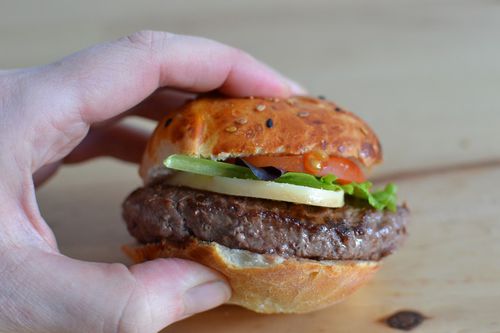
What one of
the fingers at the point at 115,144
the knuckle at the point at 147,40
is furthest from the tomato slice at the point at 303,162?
the fingers at the point at 115,144

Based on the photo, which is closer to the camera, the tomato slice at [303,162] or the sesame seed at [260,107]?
the tomato slice at [303,162]

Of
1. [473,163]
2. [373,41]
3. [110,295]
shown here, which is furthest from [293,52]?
[110,295]

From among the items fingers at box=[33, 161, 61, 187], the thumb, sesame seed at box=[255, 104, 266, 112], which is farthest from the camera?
fingers at box=[33, 161, 61, 187]

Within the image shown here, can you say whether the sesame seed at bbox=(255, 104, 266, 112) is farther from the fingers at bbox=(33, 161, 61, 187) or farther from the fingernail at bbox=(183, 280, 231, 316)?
the fingers at bbox=(33, 161, 61, 187)

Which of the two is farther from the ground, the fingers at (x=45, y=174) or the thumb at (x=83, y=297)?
the thumb at (x=83, y=297)

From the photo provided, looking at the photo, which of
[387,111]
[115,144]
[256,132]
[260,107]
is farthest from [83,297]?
[387,111]

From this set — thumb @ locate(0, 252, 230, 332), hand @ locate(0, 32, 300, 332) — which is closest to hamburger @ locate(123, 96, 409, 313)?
hand @ locate(0, 32, 300, 332)

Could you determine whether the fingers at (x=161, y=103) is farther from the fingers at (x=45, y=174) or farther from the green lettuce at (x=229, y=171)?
the green lettuce at (x=229, y=171)
